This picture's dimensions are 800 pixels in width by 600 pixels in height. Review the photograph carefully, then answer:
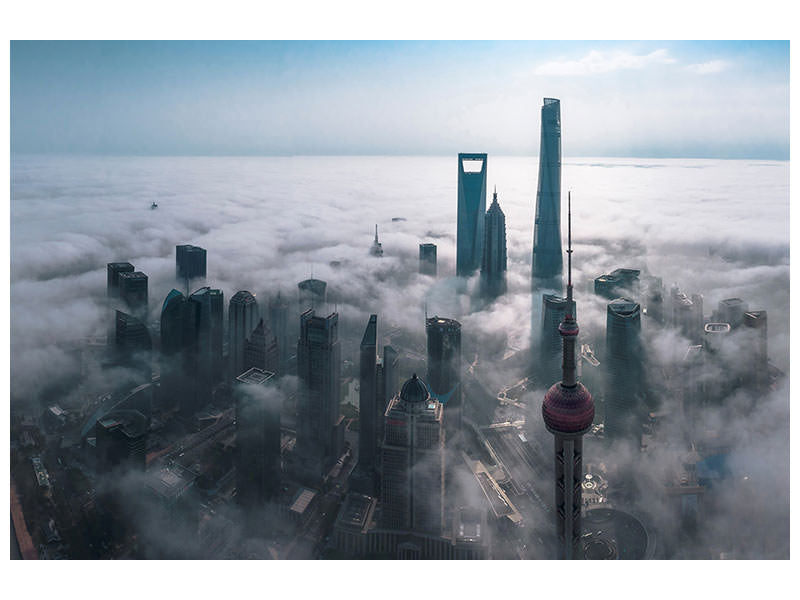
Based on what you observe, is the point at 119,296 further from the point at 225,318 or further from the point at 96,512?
the point at 96,512

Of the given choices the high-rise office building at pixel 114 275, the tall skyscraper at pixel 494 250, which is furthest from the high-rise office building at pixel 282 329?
the tall skyscraper at pixel 494 250

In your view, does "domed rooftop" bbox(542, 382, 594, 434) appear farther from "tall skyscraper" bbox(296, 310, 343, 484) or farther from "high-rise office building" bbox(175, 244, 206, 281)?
"high-rise office building" bbox(175, 244, 206, 281)

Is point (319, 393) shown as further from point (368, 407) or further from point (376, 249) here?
point (376, 249)

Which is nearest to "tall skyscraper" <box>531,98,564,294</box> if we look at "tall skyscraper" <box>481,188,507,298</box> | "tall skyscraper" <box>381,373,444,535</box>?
"tall skyscraper" <box>481,188,507,298</box>

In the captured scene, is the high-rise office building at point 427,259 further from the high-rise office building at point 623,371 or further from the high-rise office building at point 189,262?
the high-rise office building at point 189,262

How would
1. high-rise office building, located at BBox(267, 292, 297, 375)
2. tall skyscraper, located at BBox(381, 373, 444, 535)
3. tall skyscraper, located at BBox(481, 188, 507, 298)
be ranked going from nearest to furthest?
1. tall skyscraper, located at BBox(381, 373, 444, 535)
2. high-rise office building, located at BBox(267, 292, 297, 375)
3. tall skyscraper, located at BBox(481, 188, 507, 298)
